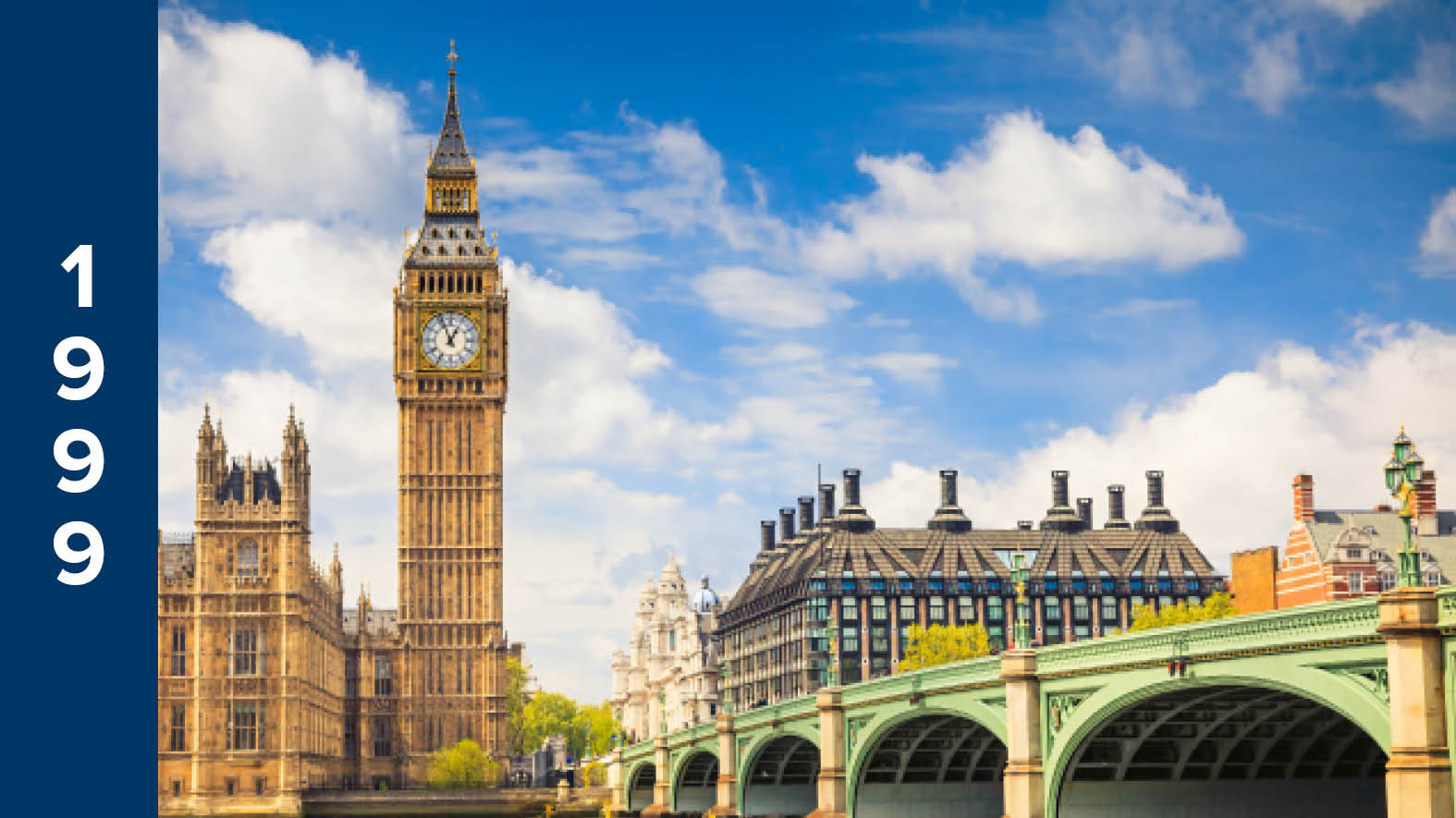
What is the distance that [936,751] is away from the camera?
266 feet

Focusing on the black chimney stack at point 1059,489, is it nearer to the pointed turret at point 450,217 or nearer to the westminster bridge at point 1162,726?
the pointed turret at point 450,217

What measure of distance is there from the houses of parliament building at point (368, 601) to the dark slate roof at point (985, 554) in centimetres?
2867

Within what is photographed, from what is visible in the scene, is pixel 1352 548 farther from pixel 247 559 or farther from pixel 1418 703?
pixel 1418 703

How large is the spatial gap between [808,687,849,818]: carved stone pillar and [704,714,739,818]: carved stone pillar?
62.8ft

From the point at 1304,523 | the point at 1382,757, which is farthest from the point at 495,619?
the point at 1382,757

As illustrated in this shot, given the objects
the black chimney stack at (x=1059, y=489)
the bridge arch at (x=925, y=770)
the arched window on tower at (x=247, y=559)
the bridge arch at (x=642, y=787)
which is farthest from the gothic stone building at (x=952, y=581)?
the bridge arch at (x=925, y=770)

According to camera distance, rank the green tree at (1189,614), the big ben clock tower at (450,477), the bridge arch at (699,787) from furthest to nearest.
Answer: the big ben clock tower at (450,477) → the green tree at (1189,614) → the bridge arch at (699,787)

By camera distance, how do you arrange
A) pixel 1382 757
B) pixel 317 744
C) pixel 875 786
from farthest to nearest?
pixel 317 744 < pixel 875 786 < pixel 1382 757

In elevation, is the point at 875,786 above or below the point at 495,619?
below

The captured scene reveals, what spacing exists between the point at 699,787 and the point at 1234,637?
8313 cm

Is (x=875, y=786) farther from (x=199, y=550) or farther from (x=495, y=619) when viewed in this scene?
(x=495, y=619)

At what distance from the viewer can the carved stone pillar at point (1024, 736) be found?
58.6m

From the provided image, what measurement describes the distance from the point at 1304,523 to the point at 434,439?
7655 centimetres

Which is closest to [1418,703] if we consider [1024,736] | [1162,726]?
[1024,736]
